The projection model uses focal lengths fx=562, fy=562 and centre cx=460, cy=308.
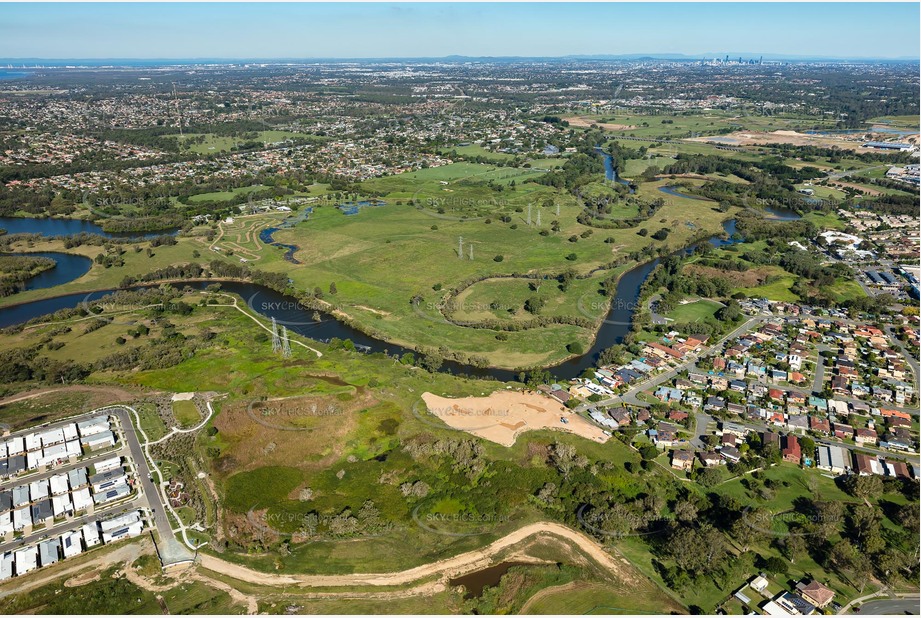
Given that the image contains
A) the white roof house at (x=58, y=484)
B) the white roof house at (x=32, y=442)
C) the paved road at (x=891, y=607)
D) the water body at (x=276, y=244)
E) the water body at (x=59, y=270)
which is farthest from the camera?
the water body at (x=276, y=244)

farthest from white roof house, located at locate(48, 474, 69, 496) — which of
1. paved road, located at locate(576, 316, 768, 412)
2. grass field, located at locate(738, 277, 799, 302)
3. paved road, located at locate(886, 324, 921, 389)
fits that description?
grass field, located at locate(738, 277, 799, 302)

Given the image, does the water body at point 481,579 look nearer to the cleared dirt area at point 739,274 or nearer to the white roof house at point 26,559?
the white roof house at point 26,559

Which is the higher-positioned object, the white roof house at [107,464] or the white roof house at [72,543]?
the white roof house at [107,464]

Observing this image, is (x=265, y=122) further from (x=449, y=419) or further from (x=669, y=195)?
(x=449, y=419)

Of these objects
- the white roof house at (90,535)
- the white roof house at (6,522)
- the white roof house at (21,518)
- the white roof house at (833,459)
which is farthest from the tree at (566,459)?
the white roof house at (6,522)

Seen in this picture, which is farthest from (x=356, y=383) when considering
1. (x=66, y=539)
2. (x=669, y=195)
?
(x=669, y=195)
